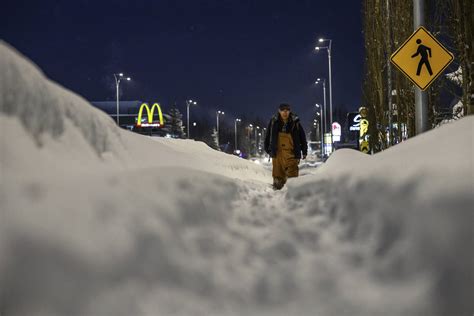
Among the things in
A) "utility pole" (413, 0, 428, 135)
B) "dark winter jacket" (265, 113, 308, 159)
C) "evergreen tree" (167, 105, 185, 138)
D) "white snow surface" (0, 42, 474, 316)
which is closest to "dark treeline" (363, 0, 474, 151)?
"utility pole" (413, 0, 428, 135)

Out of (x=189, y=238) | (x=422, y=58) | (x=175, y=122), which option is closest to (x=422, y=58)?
(x=422, y=58)

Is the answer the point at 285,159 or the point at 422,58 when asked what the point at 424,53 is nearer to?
the point at 422,58

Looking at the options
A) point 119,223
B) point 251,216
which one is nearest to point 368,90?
point 251,216

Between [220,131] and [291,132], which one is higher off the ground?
[220,131]

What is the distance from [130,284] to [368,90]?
1944 cm

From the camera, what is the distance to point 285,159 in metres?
8.97

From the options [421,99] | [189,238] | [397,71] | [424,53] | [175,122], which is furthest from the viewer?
[175,122]

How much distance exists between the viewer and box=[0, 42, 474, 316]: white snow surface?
2.36 meters

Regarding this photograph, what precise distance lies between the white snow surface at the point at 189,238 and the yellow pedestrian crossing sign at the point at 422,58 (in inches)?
183

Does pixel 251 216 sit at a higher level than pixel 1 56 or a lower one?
lower

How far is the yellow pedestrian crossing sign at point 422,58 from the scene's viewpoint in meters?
7.90

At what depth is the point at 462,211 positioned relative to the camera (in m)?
2.54

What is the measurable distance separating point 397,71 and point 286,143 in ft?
26.2

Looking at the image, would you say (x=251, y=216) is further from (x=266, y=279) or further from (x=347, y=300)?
(x=347, y=300)
